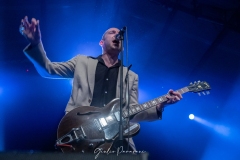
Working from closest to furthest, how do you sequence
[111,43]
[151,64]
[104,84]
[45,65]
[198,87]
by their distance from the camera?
[45,65]
[104,84]
[111,43]
[198,87]
[151,64]

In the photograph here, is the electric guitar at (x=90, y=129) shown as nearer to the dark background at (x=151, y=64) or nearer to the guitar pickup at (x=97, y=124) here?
the guitar pickup at (x=97, y=124)

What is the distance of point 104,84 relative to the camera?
8.28ft

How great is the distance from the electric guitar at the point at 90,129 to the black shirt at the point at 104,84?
162 mm

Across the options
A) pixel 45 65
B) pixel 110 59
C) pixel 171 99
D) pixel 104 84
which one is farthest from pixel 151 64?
pixel 45 65

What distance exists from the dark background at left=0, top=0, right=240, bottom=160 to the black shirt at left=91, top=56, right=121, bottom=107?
6.96 feet

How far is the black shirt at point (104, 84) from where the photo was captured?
2.44m

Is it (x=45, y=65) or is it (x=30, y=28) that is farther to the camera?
(x=45, y=65)

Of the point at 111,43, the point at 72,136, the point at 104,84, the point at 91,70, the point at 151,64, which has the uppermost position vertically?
the point at 151,64

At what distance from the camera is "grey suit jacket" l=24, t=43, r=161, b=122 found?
2322 mm

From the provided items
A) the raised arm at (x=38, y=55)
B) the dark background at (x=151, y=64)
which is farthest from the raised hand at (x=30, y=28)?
the dark background at (x=151, y=64)

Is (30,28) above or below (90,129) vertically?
above

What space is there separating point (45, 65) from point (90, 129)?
0.66m

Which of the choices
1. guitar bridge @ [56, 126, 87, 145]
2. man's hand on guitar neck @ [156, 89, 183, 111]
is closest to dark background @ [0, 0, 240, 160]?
man's hand on guitar neck @ [156, 89, 183, 111]

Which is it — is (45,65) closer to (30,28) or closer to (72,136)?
(30,28)
